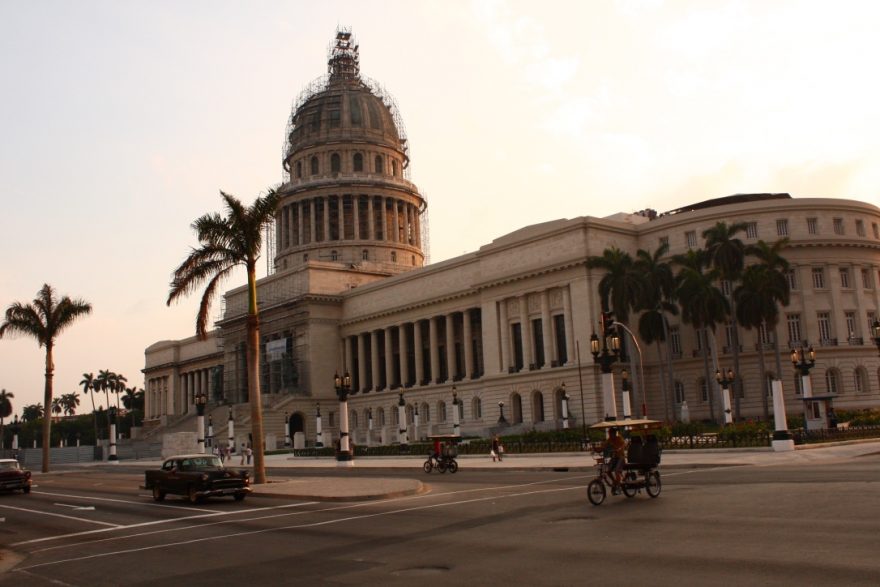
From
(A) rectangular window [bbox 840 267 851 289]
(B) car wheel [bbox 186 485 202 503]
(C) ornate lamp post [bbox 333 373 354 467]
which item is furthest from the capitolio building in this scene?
(B) car wheel [bbox 186 485 202 503]

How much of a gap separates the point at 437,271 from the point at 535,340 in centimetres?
1741

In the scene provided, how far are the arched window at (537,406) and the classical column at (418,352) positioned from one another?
19816 mm

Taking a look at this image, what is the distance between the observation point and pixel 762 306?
60875 millimetres

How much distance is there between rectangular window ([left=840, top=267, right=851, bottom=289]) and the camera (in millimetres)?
70562

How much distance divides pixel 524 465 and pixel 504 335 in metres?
40.3

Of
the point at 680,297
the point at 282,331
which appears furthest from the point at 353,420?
the point at 680,297

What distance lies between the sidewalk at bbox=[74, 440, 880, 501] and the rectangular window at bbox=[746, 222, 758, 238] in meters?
31.0

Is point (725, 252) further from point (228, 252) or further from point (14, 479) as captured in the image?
point (14, 479)

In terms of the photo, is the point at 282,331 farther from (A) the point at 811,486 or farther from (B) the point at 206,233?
(A) the point at 811,486

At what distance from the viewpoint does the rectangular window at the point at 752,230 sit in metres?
71.0

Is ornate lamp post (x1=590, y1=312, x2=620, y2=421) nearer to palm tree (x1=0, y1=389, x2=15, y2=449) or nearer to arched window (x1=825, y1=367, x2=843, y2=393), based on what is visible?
arched window (x1=825, y1=367, x2=843, y2=393)

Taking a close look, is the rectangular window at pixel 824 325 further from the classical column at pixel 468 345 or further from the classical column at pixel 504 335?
the classical column at pixel 468 345

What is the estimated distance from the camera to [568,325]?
72062 millimetres

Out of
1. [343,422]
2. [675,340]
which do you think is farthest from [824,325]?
[343,422]
